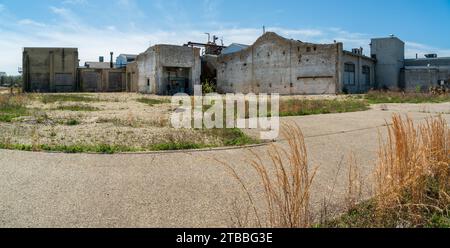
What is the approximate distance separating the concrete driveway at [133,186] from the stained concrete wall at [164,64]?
34587mm

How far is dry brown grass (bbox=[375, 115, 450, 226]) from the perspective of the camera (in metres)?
3.47

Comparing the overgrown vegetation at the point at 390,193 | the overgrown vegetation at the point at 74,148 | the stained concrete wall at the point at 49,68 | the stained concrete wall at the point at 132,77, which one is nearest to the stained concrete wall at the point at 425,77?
the stained concrete wall at the point at 132,77

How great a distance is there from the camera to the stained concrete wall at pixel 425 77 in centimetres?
4253

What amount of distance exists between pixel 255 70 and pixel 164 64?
10.7 metres

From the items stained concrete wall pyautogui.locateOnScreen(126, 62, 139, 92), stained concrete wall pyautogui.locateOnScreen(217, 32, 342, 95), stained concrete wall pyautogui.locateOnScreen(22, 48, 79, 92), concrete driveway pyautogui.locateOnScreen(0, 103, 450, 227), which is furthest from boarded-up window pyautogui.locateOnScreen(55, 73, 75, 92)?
concrete driveway pyautogui.locateOnScreen(0, 103, 450, 227)

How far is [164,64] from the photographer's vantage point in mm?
40594

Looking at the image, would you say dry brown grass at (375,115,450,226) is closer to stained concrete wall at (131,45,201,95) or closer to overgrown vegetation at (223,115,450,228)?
overgrown vegetation at (223,115,450,228)

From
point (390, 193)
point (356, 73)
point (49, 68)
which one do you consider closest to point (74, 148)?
point (390, 193)

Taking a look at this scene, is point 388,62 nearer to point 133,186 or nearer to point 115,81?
point 115,81

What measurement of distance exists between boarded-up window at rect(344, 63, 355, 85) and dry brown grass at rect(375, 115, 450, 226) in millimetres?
33779

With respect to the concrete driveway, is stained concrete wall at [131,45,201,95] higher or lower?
higher

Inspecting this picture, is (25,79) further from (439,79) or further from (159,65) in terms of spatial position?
(439,79)

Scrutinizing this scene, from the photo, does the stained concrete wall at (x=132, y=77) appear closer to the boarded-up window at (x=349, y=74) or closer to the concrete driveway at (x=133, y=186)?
the boarded-up window at (x=349, y=74)
